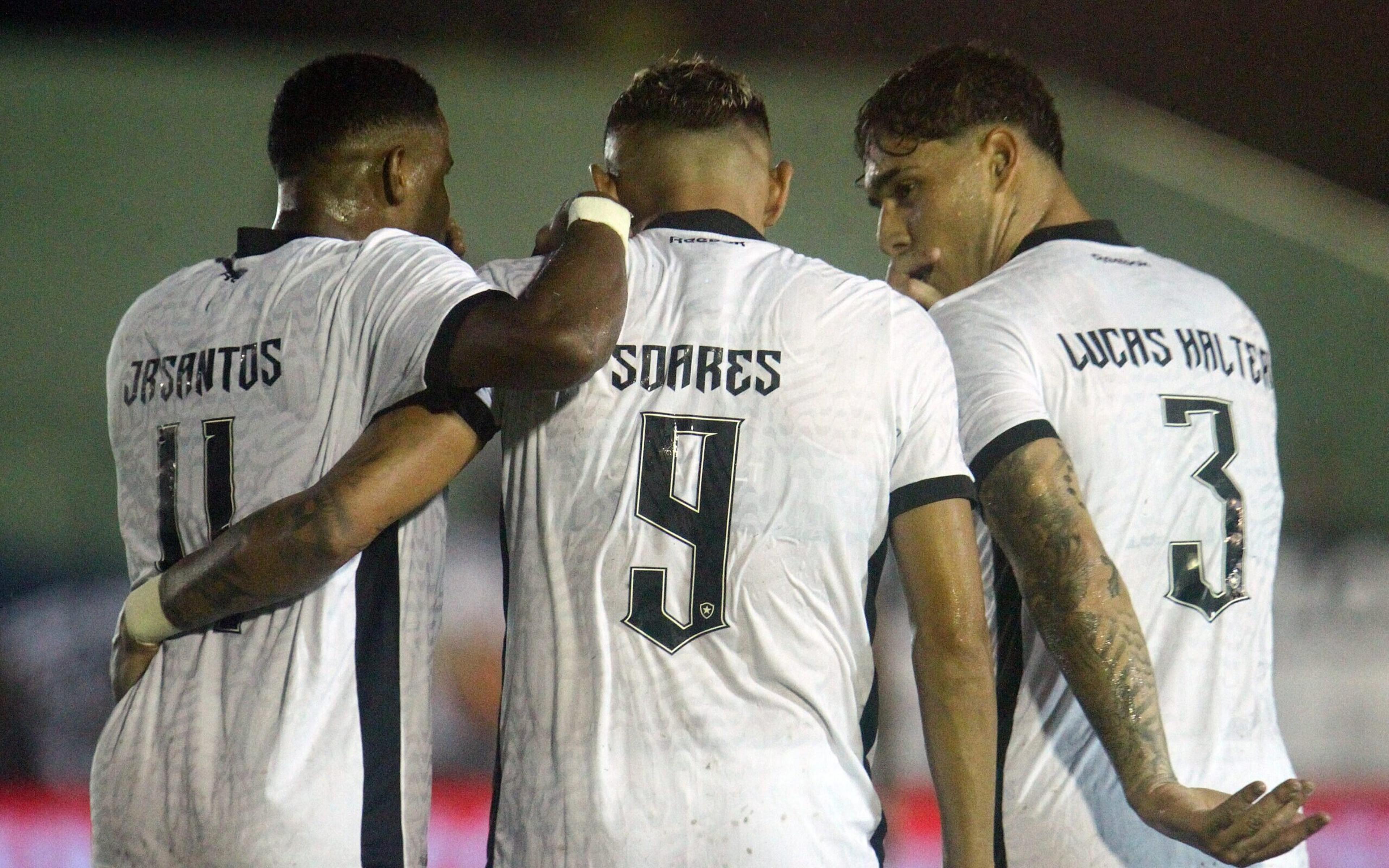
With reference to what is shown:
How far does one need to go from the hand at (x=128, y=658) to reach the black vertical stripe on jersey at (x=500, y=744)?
1.90ft

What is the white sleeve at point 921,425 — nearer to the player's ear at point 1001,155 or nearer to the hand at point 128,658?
the player's ear at point 1001,155

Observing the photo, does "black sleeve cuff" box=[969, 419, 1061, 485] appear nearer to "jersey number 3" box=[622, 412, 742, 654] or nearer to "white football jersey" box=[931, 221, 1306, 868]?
"white football jersey" box=[931, 221, 1306, 868]

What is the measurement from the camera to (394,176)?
2.61 meters

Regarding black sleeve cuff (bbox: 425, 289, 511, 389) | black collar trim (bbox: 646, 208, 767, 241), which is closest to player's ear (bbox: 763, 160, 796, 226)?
black collar trim (bbox: 646, 208, 767, 241)

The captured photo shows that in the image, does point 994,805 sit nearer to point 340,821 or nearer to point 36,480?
point 340,821

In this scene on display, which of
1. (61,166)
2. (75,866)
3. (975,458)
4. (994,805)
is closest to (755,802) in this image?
(994,805)

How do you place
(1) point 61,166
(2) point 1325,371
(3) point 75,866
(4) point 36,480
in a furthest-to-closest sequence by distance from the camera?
(2) point 1325,371 < (1) point 61,166 < (4) point 36,480 < (3) point 75,866

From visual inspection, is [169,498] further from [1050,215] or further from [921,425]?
[1050,215]

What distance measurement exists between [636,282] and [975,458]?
27.3 inches

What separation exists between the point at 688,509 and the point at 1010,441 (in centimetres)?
63

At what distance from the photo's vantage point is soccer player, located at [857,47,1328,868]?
94.5 inches

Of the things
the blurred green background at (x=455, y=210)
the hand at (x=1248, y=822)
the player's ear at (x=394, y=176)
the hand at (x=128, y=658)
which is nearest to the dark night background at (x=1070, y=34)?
the blurred green background at (x=455, y=210)

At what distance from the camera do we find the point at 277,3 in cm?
880

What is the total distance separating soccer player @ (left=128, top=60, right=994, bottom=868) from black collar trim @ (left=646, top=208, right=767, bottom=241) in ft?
0.13
